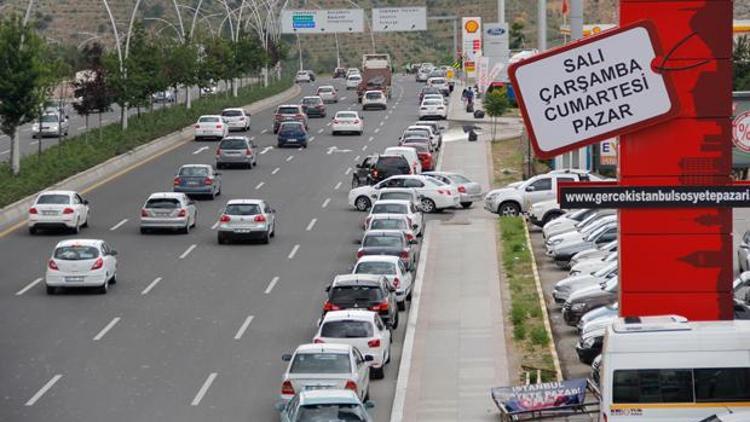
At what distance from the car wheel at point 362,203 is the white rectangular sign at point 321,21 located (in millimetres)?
102177

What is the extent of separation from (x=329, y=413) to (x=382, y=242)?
1930 cm

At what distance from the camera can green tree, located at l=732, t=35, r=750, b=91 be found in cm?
8381

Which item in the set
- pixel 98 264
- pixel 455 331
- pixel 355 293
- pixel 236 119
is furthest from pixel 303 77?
pixel 355 293

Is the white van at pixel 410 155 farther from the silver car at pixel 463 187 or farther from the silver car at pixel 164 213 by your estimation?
the silver car at pixel 164 213

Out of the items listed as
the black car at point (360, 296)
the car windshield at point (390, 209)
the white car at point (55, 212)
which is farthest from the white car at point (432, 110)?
the black car at point (360, 296)

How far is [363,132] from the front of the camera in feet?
287

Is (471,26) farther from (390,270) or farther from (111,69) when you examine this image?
(390,270)

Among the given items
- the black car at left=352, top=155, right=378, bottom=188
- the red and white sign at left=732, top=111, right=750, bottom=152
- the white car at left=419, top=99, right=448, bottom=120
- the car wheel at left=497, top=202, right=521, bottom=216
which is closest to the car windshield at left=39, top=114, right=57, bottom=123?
the white car at left=419, top=99, right=448, bottom=120

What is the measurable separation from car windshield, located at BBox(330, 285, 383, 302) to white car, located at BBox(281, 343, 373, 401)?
6.38m

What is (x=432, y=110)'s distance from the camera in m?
96.6

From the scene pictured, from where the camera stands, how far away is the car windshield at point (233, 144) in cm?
6894

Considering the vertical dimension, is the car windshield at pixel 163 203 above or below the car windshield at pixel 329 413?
above

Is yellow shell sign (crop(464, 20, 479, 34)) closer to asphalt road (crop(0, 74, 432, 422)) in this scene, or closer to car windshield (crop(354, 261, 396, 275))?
asphalt road (crop(0, 74, 432, 422))

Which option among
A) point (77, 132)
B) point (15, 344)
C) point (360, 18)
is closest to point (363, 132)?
point (77, 132)
